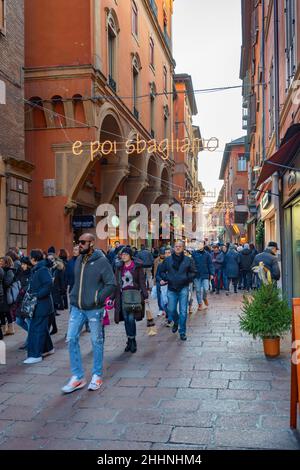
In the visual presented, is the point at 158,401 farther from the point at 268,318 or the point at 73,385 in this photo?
the point at 268,318

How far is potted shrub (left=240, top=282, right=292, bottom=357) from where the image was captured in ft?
23.2

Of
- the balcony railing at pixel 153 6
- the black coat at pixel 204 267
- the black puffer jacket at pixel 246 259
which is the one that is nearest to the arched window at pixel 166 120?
the balcony railing at pixel 153 6

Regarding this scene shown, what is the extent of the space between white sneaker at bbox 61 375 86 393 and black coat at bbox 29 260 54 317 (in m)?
1.67

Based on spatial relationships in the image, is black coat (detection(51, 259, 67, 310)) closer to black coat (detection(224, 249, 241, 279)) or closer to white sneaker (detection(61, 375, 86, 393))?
white sneaker (detection(61, 375, 86, 393))

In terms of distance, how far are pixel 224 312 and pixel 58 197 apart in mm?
9264

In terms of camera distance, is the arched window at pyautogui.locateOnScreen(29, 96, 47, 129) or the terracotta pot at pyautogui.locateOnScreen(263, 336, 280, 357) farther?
the arched window at pyautogui.locateOnScreen(29, 96, 47, 129)

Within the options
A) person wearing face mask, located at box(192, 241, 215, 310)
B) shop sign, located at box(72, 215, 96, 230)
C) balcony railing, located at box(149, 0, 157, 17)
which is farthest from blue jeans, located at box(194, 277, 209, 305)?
balcony railing, located at box(149, 0, 157, 17)

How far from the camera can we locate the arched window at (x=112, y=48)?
21.5 meters

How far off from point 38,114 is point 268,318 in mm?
14897

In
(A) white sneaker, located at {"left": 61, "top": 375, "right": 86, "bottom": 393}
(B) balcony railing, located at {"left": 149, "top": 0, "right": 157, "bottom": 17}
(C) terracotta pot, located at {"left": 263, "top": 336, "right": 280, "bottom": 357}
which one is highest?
(B) balcony railing, located at {"left": 149, "top": 0, "right": 157, "bottom": 17}

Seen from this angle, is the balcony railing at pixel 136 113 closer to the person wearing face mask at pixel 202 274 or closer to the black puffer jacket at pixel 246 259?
the black puffer jacket at pixel 246 259

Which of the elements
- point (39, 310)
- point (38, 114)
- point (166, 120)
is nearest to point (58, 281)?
point (39, 310)

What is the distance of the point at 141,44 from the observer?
91.0 ft

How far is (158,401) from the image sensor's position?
5.31 meters
